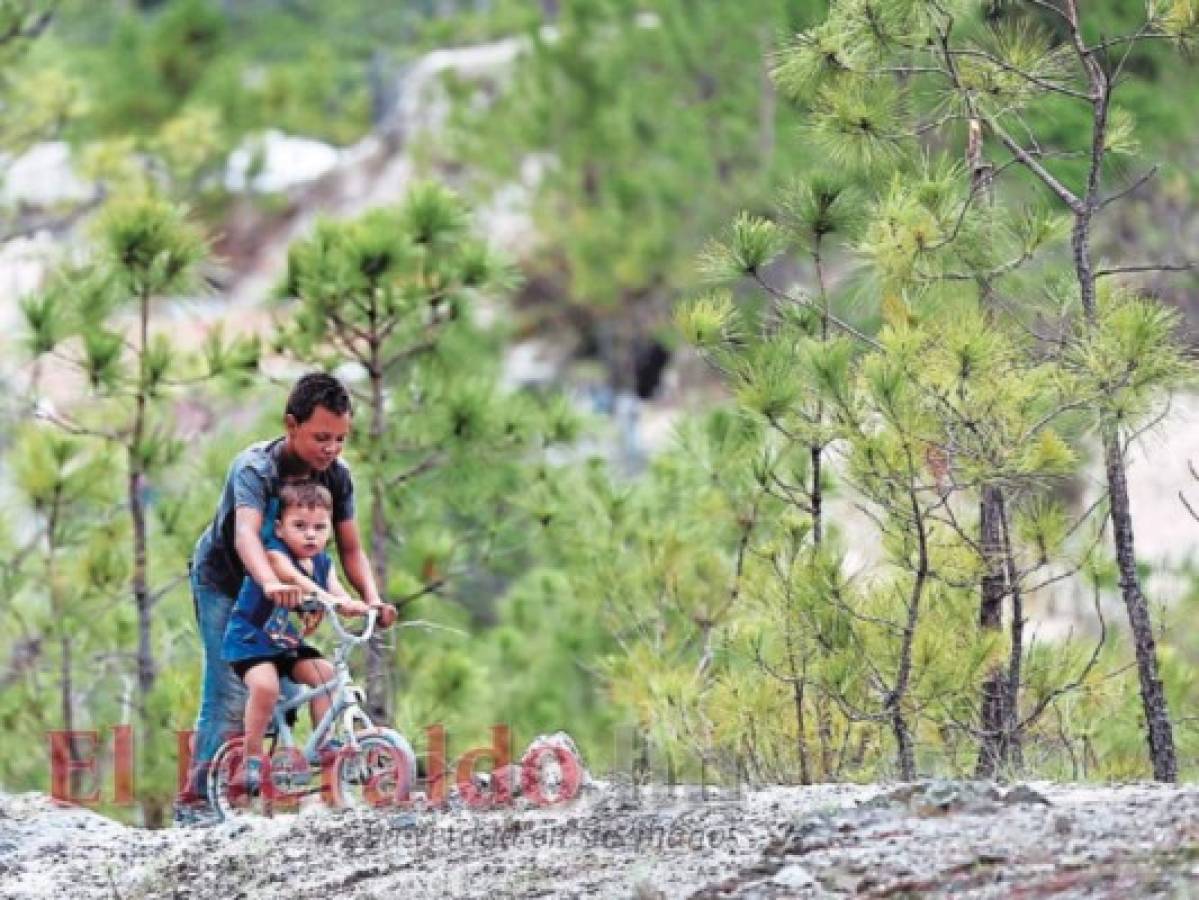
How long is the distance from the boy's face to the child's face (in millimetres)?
122

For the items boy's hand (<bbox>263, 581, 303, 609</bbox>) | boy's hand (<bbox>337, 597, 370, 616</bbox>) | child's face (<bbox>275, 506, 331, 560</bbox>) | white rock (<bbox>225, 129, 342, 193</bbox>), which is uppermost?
white rock (<bbox>225, 129, 342, 193</bbox>)

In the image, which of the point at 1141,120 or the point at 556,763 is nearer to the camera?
the point at 556,763

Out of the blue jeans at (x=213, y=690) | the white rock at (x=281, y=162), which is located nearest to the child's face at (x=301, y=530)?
the blue jeans at (x=213, y=690)

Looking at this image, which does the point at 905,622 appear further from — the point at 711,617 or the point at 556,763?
the point at 711,617

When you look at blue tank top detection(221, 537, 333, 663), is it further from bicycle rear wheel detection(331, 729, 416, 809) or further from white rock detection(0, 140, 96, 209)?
white rock detection(0, 140, 96, 209)

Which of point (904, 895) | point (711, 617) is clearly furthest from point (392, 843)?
point (711, 617)

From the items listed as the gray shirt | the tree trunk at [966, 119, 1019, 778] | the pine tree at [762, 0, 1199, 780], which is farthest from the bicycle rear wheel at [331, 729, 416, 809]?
the pine tree at [762, 0, 1199, 780]

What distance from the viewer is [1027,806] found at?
468cm

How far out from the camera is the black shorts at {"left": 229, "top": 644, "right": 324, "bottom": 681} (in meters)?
5.79

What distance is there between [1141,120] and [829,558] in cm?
996

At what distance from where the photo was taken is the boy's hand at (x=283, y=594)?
17.9 ft

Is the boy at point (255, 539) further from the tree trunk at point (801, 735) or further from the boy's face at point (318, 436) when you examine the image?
the tree trunk at point (801, 735)

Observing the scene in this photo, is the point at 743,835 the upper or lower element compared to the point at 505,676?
lower

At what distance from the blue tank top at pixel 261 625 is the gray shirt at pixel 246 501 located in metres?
0.10
